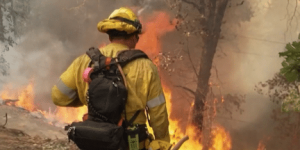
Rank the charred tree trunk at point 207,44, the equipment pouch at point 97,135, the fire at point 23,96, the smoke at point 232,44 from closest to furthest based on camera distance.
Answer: the equipment pouch at point 97,135
the smoke at point 232,44
the charred tree trunk at point 207,44
the fire at point 23,96

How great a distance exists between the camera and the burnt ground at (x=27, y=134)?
5.20 meters

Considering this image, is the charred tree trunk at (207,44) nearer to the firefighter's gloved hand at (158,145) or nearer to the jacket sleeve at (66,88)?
the firefighter's gloved hand at (158,145)

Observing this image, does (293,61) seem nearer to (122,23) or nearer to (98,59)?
(122,23)

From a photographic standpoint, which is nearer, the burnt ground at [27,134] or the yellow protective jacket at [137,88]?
the yellow protective jacket at [137,88]

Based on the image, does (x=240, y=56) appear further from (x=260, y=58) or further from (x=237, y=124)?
(x=237, y=124)

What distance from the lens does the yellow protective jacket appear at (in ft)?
7.70

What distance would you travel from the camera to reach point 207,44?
26.7 ft

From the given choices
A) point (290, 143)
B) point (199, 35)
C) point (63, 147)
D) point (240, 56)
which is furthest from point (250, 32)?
point (63, 147)

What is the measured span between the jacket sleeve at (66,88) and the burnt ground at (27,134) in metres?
2.71

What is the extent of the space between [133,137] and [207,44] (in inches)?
241

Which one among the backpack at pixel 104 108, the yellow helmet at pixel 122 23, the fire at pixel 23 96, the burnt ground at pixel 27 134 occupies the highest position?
the yellow helmet at pixel 122 23

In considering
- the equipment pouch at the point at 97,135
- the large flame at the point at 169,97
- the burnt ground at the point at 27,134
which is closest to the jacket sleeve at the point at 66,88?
the equipment pouch at the point at 97,135

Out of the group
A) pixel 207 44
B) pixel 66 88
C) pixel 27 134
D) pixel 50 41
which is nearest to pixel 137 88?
pixel 66 88

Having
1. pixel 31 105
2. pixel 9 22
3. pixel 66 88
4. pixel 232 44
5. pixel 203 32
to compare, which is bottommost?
pixel 31 105
